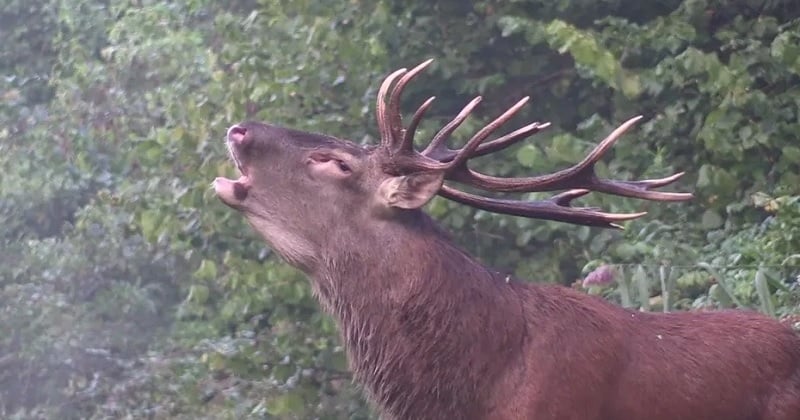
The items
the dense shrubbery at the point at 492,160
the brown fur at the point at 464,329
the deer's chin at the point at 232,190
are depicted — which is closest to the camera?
the brown fur at the point at 464,329

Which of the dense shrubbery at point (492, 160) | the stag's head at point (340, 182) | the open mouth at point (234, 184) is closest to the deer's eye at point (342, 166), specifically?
the stag's head at point (340, 182)

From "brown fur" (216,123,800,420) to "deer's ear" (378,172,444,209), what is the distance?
28 mm

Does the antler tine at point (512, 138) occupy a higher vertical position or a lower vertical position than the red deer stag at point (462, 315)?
higher

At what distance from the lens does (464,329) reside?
3.83 m

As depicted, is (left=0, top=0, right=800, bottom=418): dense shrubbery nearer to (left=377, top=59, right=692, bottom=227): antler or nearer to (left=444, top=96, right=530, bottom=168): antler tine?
(left=377, top=59, right=692, bottom=227): antler

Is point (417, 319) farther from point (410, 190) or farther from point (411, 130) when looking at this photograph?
point (411, 130)

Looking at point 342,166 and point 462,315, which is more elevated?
point 342,166

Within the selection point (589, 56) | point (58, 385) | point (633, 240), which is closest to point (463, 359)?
point (633, 240)

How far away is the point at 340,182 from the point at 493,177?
0.41 meters

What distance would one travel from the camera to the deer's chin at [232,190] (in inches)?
156

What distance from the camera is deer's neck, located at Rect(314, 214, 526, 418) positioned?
3.77 metres

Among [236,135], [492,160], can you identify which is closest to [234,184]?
[236,135]

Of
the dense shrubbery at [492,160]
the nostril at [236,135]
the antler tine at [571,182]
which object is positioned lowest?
the dense shrubbery at [492,160]

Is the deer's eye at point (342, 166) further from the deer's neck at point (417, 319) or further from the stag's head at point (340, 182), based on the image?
the deer's neck at point (417, 319)
